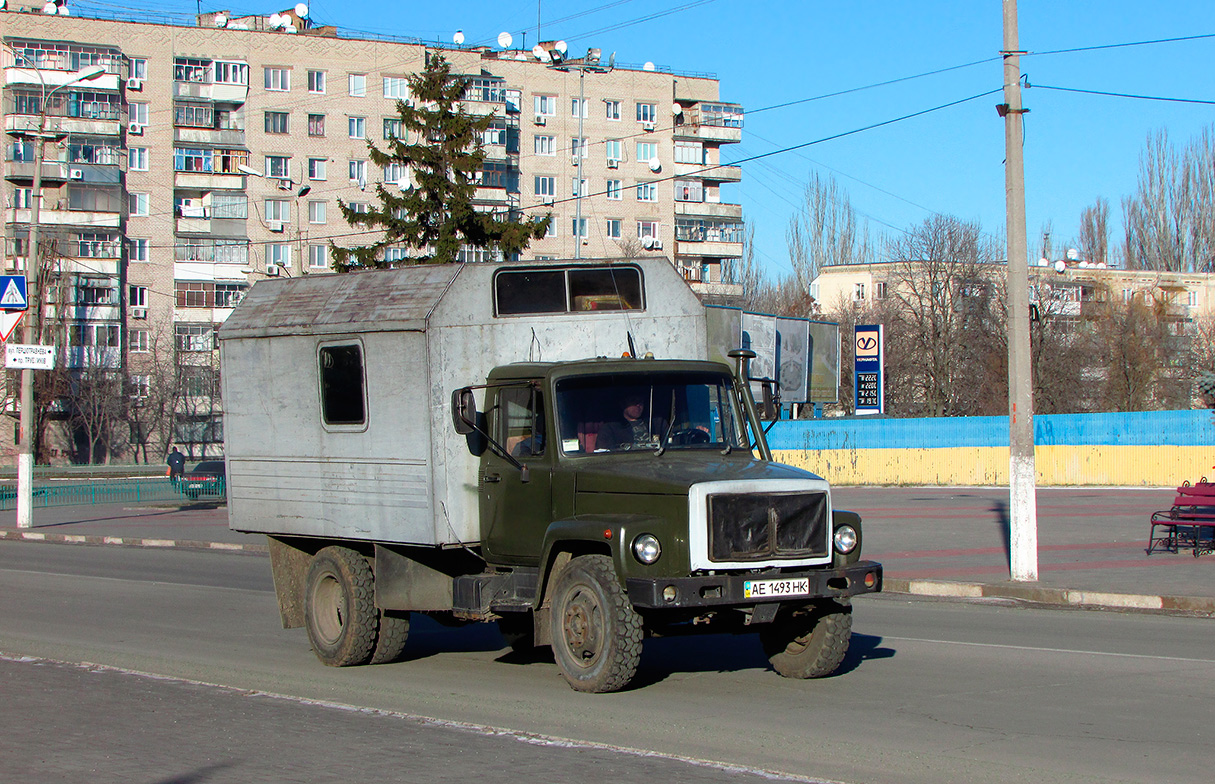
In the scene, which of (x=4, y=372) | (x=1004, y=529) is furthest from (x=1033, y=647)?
(x=4, y=372)

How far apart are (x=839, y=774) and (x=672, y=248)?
274 feet

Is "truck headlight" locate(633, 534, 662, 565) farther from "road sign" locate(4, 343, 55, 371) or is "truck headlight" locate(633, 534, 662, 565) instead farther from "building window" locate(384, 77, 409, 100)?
"building window" locate(384, 77, 409, 100)

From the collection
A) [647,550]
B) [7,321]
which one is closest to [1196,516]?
[647,550]

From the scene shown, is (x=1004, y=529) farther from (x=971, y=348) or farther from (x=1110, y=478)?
(x=971, y=348)

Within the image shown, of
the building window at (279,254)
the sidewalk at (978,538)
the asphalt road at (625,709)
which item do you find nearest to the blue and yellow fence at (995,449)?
the sidewalk at (978,538)

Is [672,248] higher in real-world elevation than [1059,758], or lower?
higher

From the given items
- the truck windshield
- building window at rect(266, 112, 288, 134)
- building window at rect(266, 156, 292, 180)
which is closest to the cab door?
the truck windshield

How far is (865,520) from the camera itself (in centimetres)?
2930

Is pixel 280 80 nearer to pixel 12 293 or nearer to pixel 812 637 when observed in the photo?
pixel 12 293

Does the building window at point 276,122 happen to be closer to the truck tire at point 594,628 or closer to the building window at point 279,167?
the building window at point 279,167

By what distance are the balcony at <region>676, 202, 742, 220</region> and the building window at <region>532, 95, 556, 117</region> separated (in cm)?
1106

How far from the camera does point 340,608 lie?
426 inches

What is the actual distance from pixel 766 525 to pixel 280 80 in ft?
249

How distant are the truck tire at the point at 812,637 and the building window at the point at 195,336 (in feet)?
236
